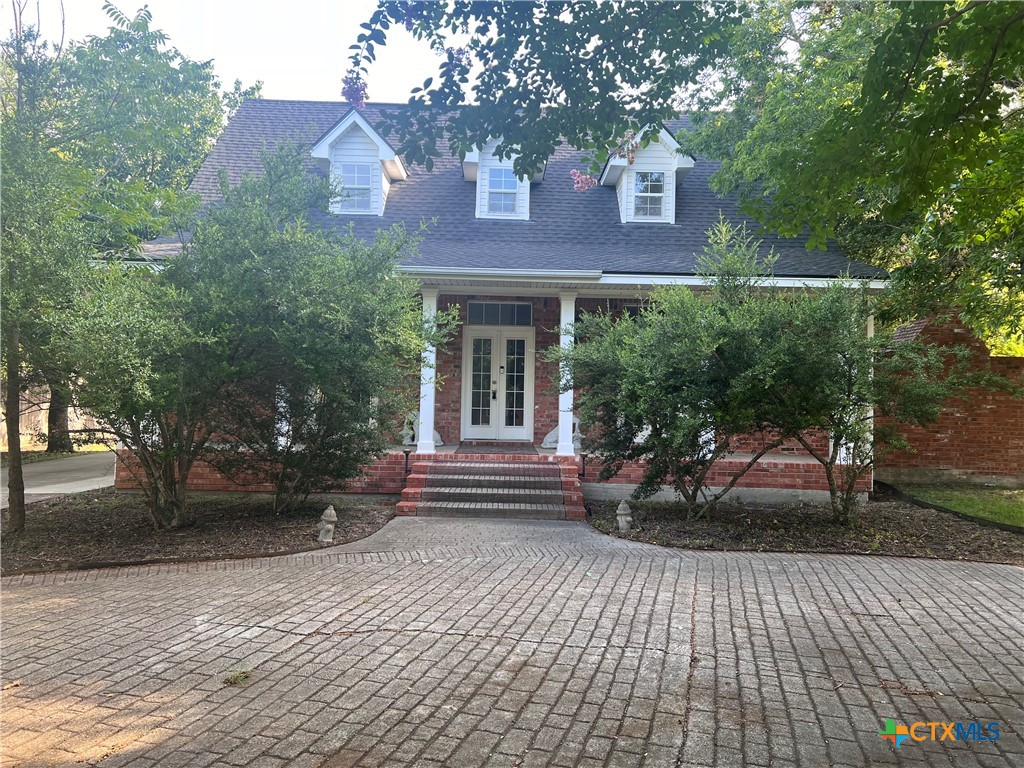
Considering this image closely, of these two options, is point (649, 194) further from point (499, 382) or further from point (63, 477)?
point (63, 477)

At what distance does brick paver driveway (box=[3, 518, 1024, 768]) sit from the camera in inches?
115

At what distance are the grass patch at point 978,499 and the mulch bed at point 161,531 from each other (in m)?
8.16

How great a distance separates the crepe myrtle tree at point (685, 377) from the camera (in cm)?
749

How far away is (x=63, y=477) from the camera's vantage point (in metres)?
12.5

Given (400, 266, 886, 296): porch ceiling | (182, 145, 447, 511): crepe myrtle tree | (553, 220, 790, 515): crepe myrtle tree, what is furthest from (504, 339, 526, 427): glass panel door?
(182, 145, 447, 511): crepe myrtle tree

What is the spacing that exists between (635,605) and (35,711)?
12.2ft

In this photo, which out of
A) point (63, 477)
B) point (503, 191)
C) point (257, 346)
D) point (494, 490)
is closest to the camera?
point (257, 346)

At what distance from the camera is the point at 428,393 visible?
1041 centimetres

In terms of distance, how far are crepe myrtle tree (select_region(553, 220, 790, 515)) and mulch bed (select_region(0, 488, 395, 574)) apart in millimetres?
3227

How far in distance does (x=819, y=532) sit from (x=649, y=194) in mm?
7658

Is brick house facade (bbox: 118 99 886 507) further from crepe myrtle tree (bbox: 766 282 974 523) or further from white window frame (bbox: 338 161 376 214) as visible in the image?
crepe myrtle tree (bbox: 766 282 974 523)

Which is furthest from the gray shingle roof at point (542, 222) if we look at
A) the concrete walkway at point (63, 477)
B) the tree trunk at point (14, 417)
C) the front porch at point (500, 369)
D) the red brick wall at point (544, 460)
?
the concrete walkway at point (63, 477)

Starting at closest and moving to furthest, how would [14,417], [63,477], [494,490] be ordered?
1. [14,417]
2. [494,490]
3. [63,477]

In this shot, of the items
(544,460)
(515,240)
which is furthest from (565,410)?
(515,240)
